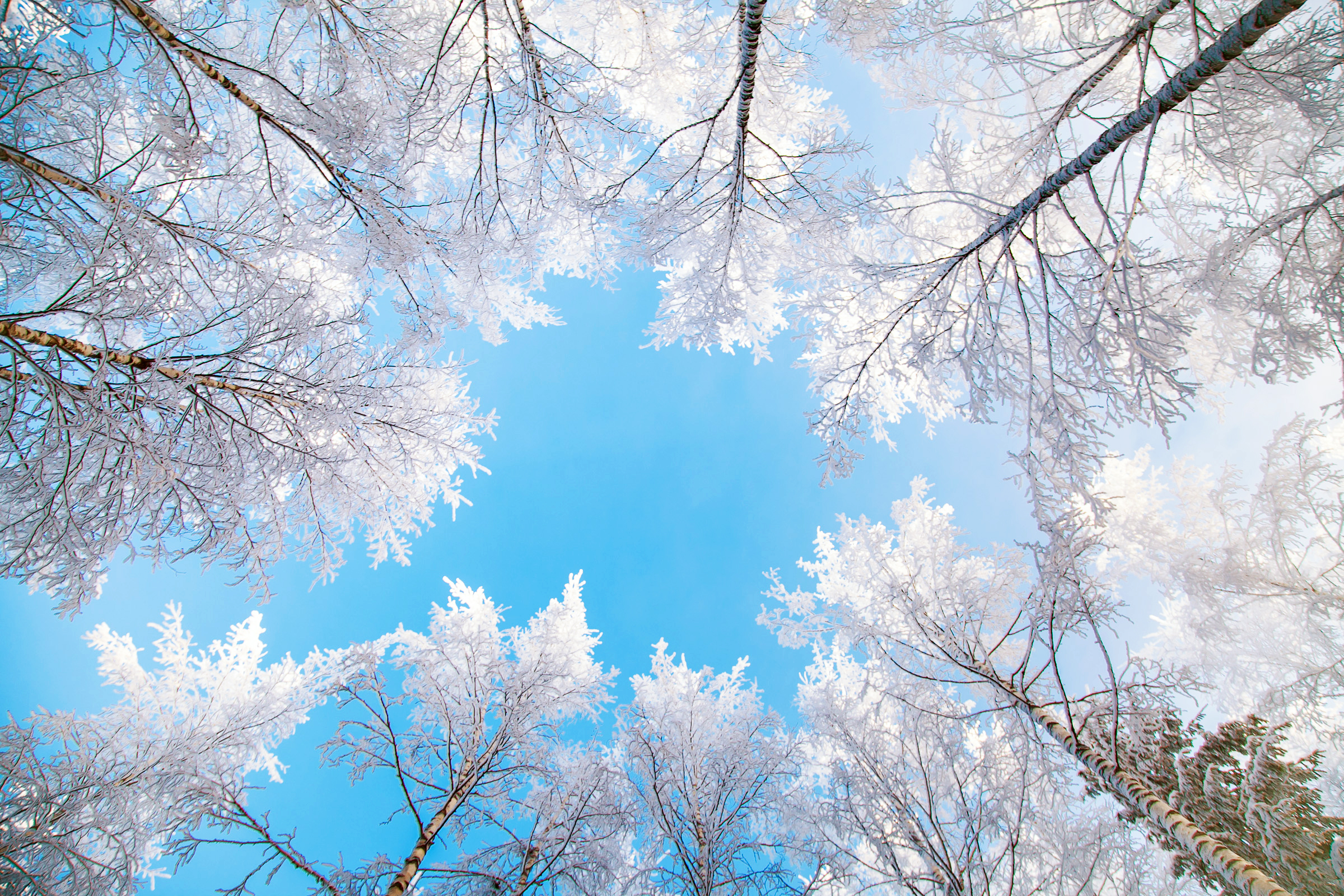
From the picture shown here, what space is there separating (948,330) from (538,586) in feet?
44.1

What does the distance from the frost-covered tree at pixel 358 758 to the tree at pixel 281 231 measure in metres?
1.59

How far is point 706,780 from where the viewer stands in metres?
4.75

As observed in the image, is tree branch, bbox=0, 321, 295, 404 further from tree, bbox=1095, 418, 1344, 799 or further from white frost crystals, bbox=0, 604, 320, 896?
tree, bbox=1095, 418, 1344, 799

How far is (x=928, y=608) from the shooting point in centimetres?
550

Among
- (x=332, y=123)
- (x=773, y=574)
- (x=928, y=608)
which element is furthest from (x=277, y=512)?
(x=928, y=608)

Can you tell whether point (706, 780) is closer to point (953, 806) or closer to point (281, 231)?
point (953, 806)

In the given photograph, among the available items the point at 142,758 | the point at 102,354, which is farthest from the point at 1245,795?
the point at 142,758

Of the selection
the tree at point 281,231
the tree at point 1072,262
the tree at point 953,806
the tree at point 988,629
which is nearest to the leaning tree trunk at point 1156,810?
the tree at point 988,629

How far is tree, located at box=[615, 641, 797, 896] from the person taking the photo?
4.01 meters

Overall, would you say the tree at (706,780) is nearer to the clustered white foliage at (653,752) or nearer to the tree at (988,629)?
the clustered white foliage at (653,752)

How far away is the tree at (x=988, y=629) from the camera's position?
2654 mm

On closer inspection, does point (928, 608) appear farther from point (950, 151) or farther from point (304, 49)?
point (304, 49)

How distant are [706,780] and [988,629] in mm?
3749

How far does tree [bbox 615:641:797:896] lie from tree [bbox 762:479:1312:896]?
1331 mm
